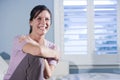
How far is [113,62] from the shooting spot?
9.48 ft

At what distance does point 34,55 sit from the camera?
114 centimetres

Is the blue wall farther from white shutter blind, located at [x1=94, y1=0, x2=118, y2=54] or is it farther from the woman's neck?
the woman's neck

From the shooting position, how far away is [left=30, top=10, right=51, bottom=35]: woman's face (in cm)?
143

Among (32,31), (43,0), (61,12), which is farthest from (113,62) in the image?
(32,31)

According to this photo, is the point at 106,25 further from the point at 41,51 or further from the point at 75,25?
the point at 41,51

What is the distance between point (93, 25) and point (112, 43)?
276 mm

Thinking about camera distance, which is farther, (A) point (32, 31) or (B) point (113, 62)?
(B) point (113, 62)

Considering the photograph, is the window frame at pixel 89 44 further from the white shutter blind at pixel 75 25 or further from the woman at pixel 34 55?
the woman at pixel 34 55

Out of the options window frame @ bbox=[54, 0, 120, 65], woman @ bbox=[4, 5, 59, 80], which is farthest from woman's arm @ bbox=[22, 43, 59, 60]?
window frame @ bbox=[54, 0, 120, 65]

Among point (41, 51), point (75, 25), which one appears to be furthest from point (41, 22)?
point (75, 25)

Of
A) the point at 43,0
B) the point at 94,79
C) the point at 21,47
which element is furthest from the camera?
the point at 43,0

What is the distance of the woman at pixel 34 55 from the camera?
3.69 feet

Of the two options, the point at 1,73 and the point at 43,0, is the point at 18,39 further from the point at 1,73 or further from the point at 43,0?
the point at 43,0

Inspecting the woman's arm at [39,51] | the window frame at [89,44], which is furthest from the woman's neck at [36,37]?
the window frame at [89,44]
